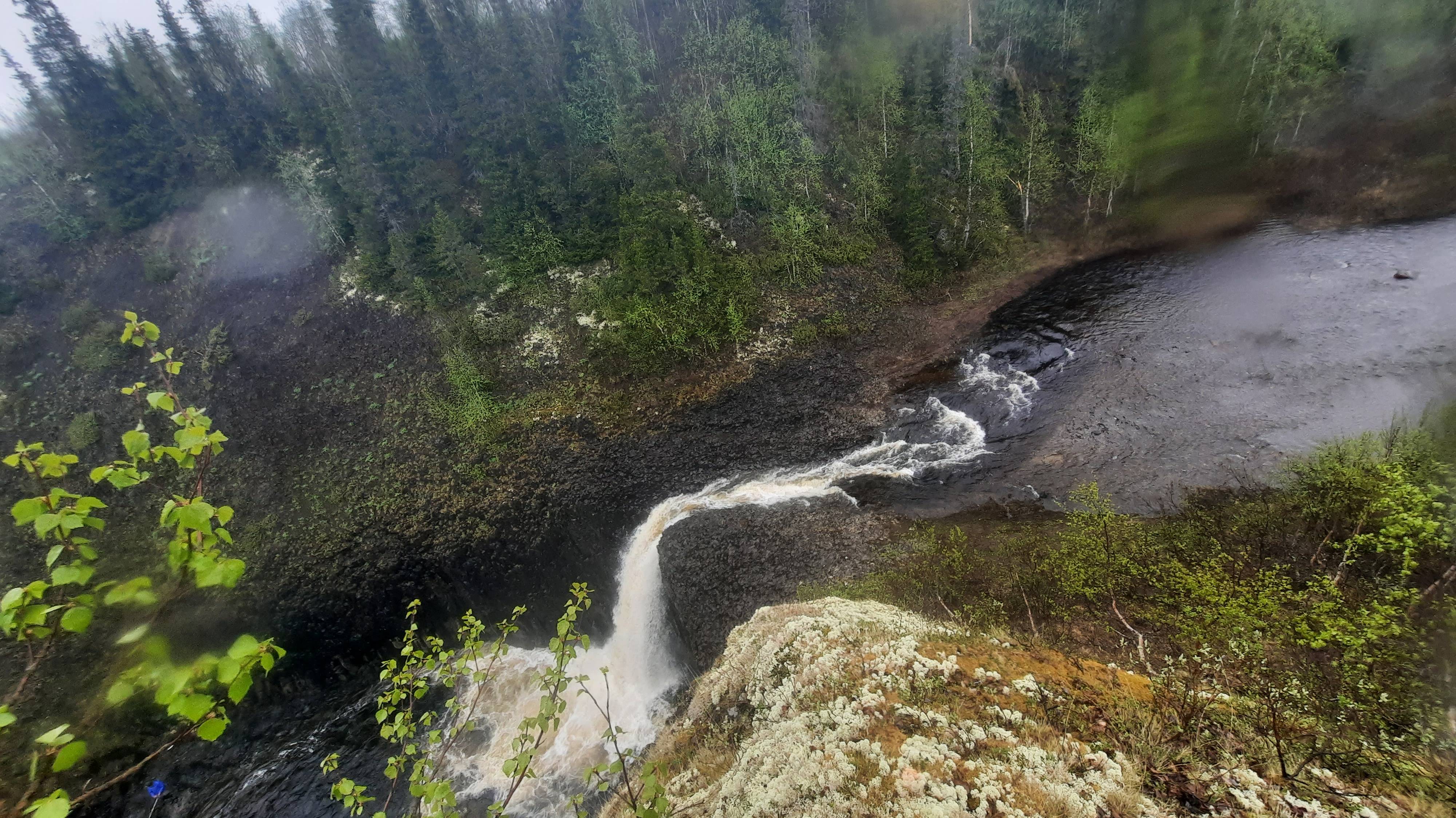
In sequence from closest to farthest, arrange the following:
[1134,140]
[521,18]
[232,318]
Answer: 1. [1134,140]
2. [232,318]
3. [521,18]

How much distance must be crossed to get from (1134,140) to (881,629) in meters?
33.9

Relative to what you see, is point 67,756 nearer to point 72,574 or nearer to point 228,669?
point 228,669

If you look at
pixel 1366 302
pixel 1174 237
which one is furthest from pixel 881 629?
pixel 1174 237

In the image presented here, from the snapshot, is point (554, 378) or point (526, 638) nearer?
point (526, 638)

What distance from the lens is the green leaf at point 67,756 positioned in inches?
99.3

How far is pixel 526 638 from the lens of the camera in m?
21.0

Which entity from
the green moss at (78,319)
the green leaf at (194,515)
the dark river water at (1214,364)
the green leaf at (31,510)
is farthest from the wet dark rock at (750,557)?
the green moss at (78,319)

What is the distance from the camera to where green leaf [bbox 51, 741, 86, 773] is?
252 cm

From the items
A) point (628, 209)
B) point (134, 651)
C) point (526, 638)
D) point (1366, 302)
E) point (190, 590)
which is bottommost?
point (526, 638)

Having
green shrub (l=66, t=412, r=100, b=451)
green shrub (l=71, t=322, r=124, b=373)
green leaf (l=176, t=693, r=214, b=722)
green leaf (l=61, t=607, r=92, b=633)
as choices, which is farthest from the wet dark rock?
green shrub (l=71, t=322, r=124, b=373)

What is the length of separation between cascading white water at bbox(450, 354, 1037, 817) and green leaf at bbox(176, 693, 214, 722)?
38.0 ft

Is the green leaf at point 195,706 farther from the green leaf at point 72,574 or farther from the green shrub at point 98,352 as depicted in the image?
the green shrub at point 98,352

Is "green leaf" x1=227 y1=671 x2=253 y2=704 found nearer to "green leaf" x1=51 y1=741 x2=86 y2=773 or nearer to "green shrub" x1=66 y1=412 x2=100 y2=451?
"green leaf" x1=51 y1=741 x2=86 y2=773

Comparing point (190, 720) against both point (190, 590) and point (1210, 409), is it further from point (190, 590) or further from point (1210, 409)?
point (1210, 409)
